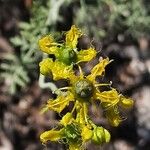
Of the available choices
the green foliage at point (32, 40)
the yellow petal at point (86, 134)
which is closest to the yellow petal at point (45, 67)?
the yellow petal at point (86, 134)

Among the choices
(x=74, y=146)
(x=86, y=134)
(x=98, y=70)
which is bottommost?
(x=74, y=146)

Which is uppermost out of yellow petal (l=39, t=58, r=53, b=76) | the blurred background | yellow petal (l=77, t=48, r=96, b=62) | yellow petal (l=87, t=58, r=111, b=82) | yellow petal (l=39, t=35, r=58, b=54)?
yellow petal (l=39, t=35, r=58, b=54)

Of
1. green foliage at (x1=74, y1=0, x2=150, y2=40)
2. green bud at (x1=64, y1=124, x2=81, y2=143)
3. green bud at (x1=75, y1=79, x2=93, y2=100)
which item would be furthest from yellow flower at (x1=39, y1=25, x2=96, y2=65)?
green foliage at (x1=74, y1=0, x2=150, y2=40)

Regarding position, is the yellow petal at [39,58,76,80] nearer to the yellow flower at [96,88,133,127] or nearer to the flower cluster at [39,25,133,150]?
the flower cluster at [39,25,133,150]

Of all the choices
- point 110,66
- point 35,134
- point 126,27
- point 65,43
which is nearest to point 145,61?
point 110,66

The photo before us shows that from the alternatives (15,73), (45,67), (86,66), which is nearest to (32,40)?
(15,73)

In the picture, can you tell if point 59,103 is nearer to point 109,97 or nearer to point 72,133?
point 72,133
